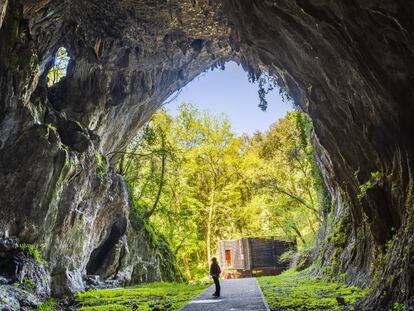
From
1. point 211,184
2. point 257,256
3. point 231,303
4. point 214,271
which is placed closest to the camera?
point 231,303

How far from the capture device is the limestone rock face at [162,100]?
7309mm

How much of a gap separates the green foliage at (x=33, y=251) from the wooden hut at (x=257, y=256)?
20.0 meters

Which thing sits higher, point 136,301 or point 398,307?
point 398,307

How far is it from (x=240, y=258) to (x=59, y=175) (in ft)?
67.9

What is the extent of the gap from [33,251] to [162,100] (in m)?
16.0

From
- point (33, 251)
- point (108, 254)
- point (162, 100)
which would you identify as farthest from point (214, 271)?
point (162, 100)

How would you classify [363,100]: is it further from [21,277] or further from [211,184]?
[211,184]

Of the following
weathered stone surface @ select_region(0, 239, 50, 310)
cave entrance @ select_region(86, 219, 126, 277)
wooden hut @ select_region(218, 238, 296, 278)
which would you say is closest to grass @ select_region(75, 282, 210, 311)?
weathered stone surface @ select_region(0, 239, 50, 310)

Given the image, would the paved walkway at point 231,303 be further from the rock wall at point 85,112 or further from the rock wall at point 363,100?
the rock wall at point 85,112

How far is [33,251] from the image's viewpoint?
1291 centimetres

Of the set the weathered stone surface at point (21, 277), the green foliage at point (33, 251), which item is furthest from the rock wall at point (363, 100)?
the green foliage at point (33, 251)

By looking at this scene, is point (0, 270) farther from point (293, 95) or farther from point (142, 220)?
point (142, 220)

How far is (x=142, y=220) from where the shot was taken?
2748cm

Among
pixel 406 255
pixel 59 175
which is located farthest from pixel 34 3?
pixel 406 255
